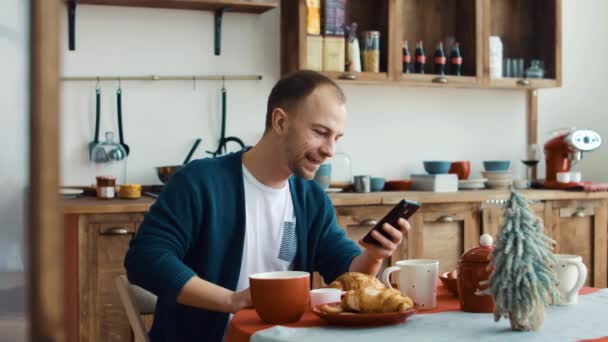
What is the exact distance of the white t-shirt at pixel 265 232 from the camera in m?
1.78

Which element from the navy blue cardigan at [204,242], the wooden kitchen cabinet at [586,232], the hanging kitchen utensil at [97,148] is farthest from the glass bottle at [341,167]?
the navy blue cardigan at [204,242]

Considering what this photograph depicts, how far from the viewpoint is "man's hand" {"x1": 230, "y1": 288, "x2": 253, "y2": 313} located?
1481 millimetres

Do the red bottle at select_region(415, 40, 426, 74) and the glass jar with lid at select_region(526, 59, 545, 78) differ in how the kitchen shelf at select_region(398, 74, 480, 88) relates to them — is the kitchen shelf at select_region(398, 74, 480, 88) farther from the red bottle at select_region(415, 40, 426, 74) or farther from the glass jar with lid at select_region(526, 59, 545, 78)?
the glass jar with lid at select_region(526, 59, 545, 78)

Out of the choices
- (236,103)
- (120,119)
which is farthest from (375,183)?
(120,119)

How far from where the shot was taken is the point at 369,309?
52.0 inches

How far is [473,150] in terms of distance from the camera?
4.29m

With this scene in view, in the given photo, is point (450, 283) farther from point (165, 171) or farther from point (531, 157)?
point (531, 157)

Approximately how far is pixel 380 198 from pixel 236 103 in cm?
87

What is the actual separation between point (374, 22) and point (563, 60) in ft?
4.29

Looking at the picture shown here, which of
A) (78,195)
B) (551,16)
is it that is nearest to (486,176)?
(551,16)

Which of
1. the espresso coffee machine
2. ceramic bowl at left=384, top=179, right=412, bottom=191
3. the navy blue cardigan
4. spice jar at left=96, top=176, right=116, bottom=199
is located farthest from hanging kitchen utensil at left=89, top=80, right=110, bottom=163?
the espresso coffee machine

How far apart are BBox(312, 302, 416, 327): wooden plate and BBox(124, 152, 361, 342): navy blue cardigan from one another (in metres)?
0.37

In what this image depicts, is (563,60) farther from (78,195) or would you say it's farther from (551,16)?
(78,195)

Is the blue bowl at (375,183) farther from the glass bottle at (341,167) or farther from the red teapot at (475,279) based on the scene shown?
the red teapot at (475,279)
